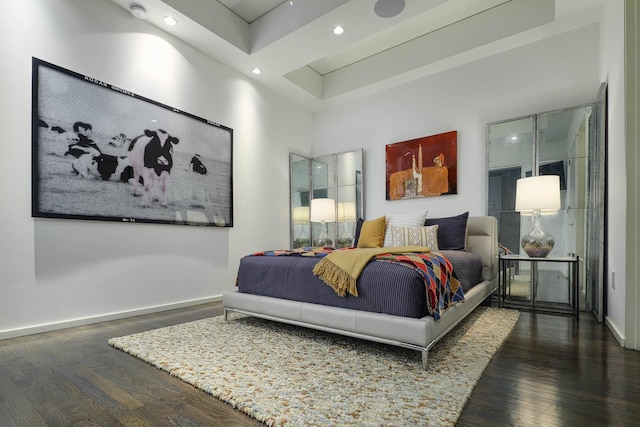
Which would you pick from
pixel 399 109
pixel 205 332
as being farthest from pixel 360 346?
pixel 399 109

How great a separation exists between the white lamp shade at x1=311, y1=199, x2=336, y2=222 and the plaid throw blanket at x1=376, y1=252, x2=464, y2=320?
238 cm

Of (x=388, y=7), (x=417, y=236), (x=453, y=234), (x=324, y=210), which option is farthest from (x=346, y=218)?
(x=388, y=7)

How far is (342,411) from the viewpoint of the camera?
4.42ft

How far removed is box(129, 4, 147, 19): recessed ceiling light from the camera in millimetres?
3045

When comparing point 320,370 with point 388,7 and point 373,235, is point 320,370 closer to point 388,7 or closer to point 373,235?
point 373,235

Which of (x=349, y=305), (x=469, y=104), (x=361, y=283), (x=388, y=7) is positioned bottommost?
(x=349, y=305)

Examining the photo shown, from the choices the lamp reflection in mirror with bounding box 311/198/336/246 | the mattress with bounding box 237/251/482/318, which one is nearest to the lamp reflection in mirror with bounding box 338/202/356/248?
the lamp reflection in mirror with bounding box 311/198/336/246

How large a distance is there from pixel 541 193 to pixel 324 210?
2599 mm

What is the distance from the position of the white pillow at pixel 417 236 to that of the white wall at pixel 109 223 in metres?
1.94

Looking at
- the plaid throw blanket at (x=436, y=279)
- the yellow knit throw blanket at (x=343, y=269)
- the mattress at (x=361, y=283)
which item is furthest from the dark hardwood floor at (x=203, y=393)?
the yellow knit throw blanket at (x=343, y=269)

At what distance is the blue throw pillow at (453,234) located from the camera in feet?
11.2

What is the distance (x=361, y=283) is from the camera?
2100mm

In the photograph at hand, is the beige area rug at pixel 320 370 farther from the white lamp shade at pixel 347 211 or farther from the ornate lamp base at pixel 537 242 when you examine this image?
the white lamp shade at pixel 347 211

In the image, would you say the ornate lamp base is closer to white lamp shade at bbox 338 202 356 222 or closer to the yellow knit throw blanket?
the yellow knit throw blanket
